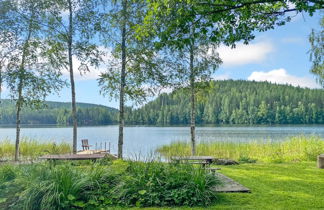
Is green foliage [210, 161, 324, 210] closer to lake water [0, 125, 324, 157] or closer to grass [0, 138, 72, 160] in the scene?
lake water [0, 125, 324, 157]

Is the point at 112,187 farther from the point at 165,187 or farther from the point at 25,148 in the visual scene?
the point at 25,148

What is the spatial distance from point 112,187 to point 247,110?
298 feet

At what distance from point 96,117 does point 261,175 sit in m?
78.0

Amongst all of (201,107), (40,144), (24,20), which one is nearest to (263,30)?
(24,20)

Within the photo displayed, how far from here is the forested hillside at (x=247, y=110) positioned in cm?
8381

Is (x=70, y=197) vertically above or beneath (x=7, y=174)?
beneath

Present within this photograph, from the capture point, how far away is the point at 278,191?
6.61 meters

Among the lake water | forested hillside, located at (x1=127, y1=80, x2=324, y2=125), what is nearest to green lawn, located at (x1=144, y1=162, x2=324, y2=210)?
the lake water

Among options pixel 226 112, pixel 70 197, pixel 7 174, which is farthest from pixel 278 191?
pixel 226 112

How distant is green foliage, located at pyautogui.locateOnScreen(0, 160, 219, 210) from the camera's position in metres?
5.29

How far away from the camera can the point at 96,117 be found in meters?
84.0

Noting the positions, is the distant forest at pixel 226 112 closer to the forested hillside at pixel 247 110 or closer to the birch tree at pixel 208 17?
the forested hillside at pixel 247 110

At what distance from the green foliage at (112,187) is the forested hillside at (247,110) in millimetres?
68975

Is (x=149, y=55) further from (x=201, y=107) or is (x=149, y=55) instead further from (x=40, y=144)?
(x=201, y=107)
